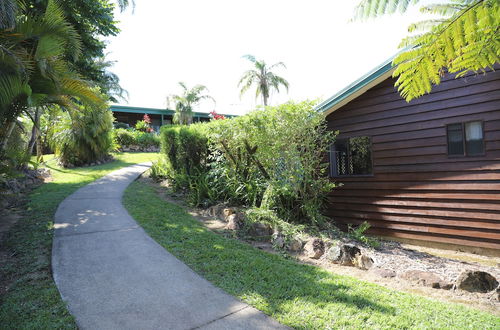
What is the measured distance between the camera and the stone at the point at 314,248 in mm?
4712

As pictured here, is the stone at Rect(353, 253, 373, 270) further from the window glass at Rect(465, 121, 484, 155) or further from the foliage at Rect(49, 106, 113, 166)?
the foliage at Rect(49, 106, 113, 166)

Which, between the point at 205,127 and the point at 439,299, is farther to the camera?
the point at 205,127

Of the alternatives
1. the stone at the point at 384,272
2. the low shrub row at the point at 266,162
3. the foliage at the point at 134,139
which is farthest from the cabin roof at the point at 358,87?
the foliage at the point at 134,139

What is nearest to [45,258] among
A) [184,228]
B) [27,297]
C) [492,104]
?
[27,297]

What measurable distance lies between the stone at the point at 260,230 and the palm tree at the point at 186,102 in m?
23.4

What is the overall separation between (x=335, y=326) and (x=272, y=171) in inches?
159

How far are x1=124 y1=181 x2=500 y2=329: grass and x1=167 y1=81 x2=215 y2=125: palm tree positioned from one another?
24267mm

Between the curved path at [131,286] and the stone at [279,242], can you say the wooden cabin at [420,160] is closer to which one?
the stone at [279,242]

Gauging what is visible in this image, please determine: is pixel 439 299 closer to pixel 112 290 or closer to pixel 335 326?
pixel 335 326

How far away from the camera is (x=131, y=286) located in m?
3.24

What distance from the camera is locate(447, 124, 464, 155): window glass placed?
6.11 metres

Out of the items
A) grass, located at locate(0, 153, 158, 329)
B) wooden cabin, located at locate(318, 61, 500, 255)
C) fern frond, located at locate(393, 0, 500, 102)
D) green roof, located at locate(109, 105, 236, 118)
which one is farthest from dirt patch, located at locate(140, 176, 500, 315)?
green roof, located at locate(109, 105, 236, 118)

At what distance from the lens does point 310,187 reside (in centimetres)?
631

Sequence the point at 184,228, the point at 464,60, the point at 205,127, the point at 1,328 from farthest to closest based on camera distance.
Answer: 1. the point at 205,127
2. the point at 184,228
3. the point at 1,328
4. the point at 464,60
